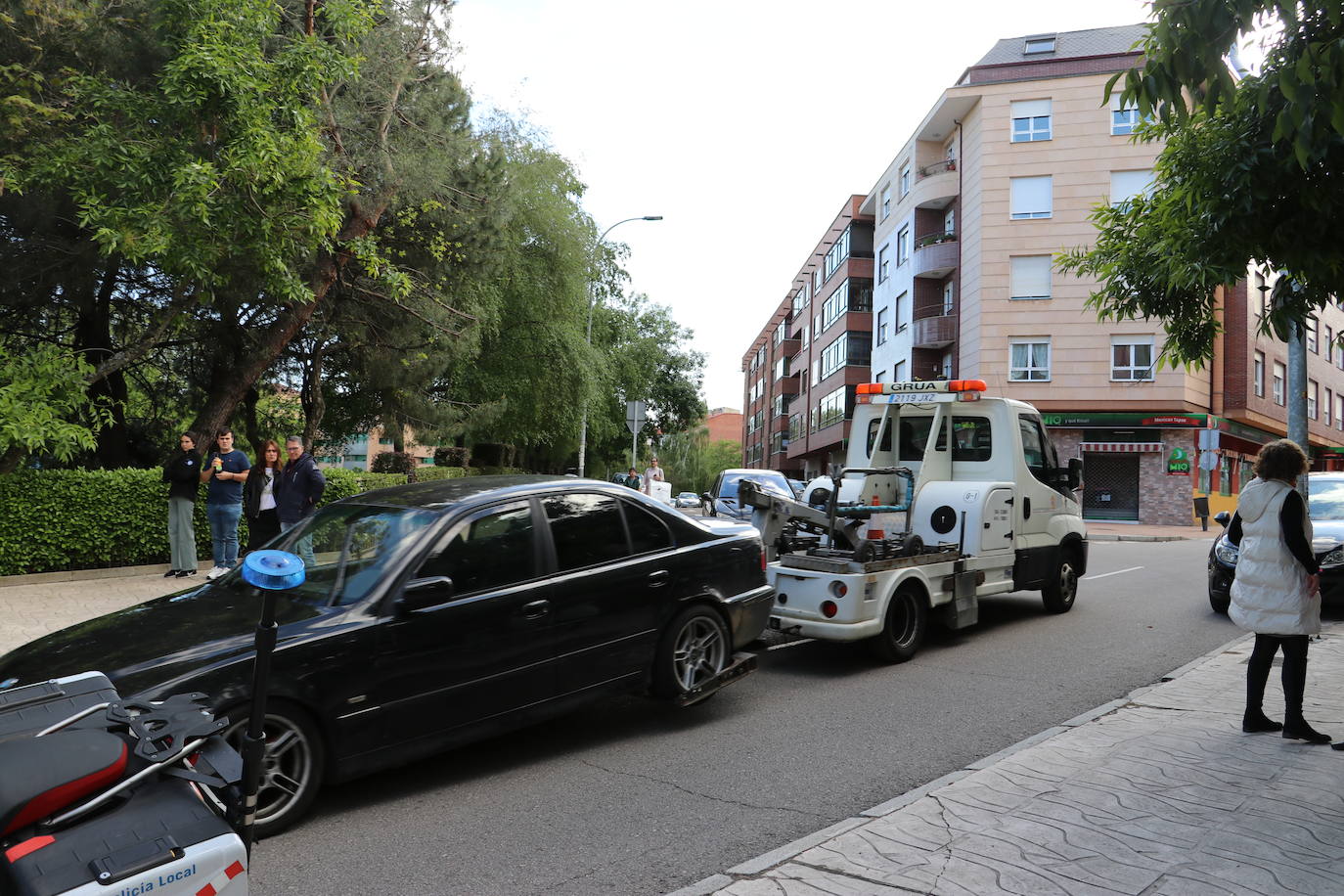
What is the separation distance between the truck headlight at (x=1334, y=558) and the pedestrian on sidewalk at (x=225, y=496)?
1227 centimetres

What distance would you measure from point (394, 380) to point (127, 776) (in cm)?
1638

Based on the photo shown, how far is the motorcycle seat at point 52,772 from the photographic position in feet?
6.04

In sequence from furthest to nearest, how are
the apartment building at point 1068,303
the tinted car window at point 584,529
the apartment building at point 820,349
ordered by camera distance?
the apartment building at point 820,349 → the apartment building at point 1068,303 → the tinted car window at point 584,529

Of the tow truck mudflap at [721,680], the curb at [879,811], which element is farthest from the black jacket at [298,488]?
the curb at [879,811]

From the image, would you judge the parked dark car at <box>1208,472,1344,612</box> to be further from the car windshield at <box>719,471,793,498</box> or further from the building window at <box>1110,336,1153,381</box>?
the building window at <box>1110,336,1153,381</box>

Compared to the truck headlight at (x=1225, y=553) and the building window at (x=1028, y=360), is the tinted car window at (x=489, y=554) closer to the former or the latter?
the truck headlight at (x=1225, y=553)

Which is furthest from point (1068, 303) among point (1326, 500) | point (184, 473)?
point (184, 473)

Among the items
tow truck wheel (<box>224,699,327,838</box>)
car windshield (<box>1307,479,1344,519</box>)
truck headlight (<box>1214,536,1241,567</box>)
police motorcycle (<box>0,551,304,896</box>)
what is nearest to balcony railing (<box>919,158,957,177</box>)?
car windshield (<box>1307,479,1344,519</box>)

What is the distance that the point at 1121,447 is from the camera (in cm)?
3431

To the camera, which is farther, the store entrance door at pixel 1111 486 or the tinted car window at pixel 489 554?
the store entrance door at pixel 1111 486

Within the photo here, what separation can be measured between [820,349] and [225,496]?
161ft

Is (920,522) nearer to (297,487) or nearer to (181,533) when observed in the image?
(297,487)

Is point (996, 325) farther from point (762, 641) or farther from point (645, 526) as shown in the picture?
point (645, 526)

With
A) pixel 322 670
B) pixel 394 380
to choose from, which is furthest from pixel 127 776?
pixel 394 380
